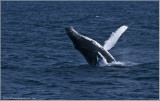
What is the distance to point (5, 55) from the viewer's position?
2711cm

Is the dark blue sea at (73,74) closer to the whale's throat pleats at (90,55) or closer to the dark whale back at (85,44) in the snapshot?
the whale's throat pleats at (90,55)

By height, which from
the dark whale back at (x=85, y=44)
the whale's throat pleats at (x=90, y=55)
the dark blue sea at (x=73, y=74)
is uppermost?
the dark whale back at (x=85, y=44)

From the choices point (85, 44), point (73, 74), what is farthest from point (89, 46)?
point (73, 74)

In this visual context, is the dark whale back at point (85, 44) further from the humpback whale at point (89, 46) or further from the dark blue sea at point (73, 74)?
the dark blue sea at point (73, 74)

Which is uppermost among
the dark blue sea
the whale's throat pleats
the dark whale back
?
the dark whale back

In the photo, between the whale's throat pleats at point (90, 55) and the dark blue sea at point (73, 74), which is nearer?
the dark blue sea at point (73, 74)

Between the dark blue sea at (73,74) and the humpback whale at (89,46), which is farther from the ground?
the humpback whale at (89,46)

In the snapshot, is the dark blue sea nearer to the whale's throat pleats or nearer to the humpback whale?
the whale's throat pleats

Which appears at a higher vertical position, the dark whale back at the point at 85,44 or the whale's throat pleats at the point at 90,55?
the dark whale back at the point at 85,44

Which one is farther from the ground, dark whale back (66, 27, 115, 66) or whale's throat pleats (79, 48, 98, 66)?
dark whale back (66, 27, 115, 66)

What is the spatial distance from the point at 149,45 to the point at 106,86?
11.8 meters

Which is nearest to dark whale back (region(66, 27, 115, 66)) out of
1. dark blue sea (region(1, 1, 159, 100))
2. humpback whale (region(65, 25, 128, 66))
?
humpback whale (region(65, 25, 128, 66))

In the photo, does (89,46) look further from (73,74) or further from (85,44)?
(73,74)

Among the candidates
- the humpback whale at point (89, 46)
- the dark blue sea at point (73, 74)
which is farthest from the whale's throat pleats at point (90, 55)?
the dark blue sea at point (73, 74)
